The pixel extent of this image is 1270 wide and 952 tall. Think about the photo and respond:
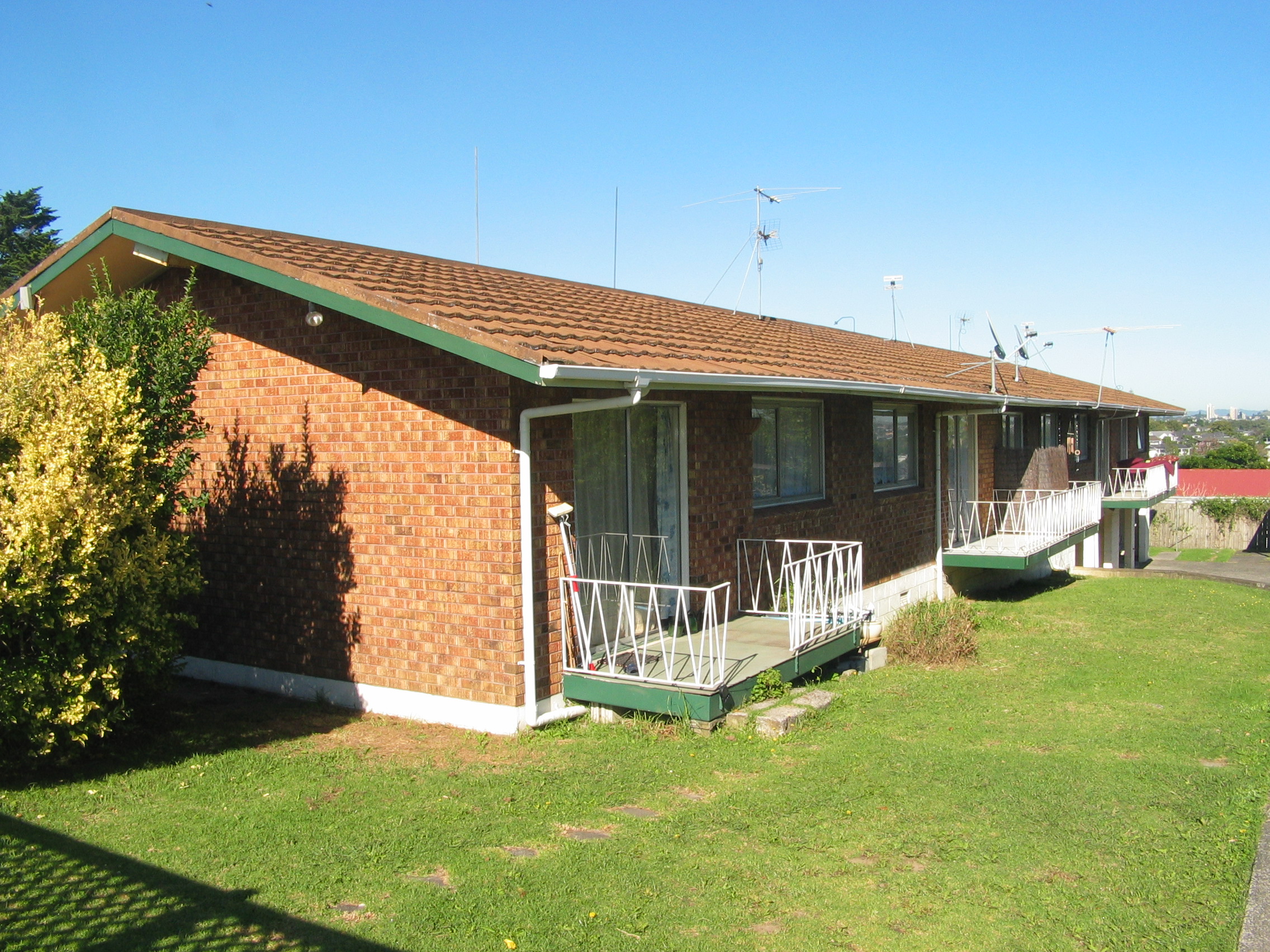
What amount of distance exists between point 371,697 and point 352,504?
1567mm

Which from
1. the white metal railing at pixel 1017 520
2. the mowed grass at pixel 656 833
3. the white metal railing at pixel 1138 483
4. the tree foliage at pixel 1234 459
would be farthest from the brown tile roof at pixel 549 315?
the tree foliage at pixel 1234 459

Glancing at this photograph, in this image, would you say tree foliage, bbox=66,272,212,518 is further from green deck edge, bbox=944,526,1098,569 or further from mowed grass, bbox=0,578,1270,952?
green deck edge, bbox=944,526,1098,569

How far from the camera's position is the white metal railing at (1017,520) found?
53.3 ft

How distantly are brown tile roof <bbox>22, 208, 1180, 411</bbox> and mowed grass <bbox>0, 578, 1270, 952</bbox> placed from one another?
292cm

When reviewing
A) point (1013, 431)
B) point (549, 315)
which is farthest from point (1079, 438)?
point (549, 315)

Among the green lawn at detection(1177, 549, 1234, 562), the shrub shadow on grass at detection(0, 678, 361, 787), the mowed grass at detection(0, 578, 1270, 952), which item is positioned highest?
the shrub shadow on grass at detection(0, 678, 361, 787)

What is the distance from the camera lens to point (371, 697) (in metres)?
8.37

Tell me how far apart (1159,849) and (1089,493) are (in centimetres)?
1505

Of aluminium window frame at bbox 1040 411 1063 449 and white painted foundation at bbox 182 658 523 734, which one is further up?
aluminium window frame at bbox 1040 411 1063 449

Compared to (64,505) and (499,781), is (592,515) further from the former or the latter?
(64,505)

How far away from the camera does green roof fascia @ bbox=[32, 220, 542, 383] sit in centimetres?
693

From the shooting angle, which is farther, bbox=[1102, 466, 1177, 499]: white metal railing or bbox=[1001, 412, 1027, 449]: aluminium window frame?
bbox=[1102, 466, 1177, 499]: white metal railing

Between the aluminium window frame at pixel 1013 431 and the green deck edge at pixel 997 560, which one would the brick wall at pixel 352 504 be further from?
the aluminium window frame at pixel 1013 431

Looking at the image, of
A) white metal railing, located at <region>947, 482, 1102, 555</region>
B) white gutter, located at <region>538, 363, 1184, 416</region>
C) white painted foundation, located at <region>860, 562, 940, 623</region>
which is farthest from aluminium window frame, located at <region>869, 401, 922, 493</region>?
white metal railing, located at <region>947, 482, 1102, 555</region>
